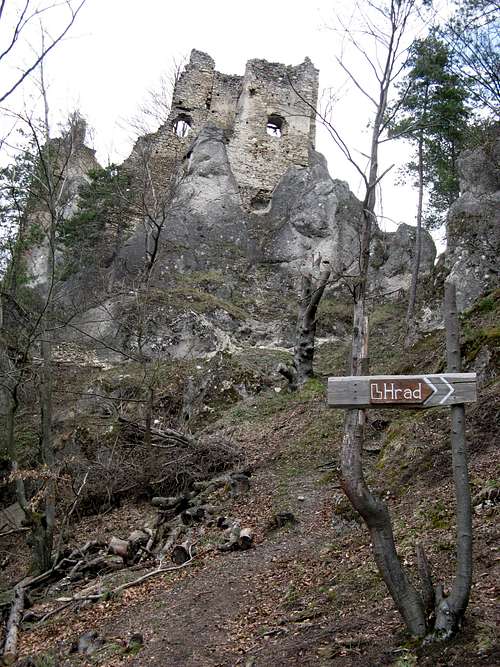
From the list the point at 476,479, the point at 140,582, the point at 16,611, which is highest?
the point at 476,479

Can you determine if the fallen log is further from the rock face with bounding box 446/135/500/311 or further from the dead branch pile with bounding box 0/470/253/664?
the rock face with bounding box 446/135/500/311

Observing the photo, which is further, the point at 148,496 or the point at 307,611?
the point at 148,496

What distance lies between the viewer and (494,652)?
3.79m

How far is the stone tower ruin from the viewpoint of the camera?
89.9ft

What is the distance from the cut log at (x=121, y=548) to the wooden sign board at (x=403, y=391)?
17.0 ft

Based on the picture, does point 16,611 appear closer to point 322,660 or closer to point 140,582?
point 140,582

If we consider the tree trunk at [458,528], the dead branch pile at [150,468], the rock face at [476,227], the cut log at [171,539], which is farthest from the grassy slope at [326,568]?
A: the rock face at [476,227]

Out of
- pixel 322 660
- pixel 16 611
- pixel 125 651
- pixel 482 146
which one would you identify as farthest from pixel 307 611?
pixel 482 146

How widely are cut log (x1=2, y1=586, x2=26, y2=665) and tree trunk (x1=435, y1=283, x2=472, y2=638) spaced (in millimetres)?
4605

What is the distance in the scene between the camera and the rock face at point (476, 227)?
628 inches

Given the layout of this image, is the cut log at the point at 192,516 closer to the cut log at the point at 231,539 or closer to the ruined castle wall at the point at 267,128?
the cut log at the point at 231,539

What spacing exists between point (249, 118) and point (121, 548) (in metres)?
23.4

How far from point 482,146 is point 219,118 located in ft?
48.0

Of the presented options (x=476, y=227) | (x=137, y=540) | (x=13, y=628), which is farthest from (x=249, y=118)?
(x=13, y=628)
